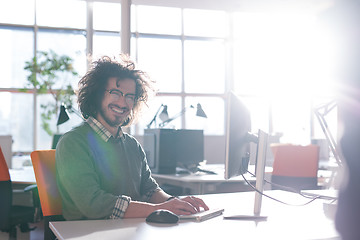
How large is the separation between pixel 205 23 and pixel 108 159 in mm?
7125

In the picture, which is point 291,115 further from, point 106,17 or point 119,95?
point 119,95

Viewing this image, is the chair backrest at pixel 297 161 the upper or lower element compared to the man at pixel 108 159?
lower

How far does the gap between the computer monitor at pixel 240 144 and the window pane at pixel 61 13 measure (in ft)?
22.3

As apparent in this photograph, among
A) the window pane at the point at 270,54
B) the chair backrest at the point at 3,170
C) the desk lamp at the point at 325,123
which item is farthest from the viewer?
the window pane at the point at 270,54

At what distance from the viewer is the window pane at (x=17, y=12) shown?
7.27 m

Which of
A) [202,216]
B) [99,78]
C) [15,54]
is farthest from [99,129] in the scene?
[15,54]

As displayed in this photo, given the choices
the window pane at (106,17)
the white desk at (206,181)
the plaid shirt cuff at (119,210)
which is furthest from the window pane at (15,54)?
the plaid shirt cuff at (119,210)

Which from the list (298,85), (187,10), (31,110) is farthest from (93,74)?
(298,85)

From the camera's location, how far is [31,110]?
7371 mm

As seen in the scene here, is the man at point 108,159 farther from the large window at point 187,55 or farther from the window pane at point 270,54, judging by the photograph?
the window pane at point 270,54

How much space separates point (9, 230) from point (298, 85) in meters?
7.37

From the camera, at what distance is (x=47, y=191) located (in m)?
1.73

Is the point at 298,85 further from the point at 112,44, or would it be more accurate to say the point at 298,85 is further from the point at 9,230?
the point at 9,230

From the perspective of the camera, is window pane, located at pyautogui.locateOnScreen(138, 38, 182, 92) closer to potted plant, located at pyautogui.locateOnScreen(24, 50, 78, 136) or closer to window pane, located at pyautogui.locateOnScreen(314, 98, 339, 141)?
potted plant, located at pyautogui.locateOnScreen(24, 50, 78, 136)
